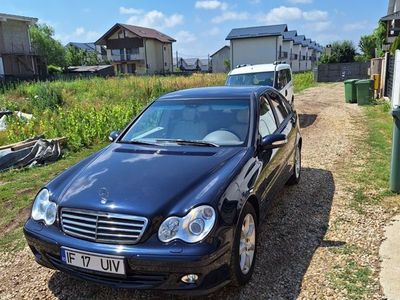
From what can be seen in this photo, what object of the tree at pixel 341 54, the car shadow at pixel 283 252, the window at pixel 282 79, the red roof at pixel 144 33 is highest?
the red roof at pixel 144 33

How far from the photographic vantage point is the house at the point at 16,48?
124 feet

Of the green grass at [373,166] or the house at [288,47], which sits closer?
the green grass at [373,166]

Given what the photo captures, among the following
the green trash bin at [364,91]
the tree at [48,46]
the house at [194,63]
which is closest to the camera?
the green trash bin at [364,91]

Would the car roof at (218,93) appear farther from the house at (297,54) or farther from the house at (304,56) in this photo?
the house at (304,56)

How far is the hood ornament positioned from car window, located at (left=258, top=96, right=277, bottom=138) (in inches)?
68.1

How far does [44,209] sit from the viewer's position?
2992 millimetres

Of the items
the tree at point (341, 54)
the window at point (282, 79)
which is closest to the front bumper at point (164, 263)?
the window at point (282, 79)

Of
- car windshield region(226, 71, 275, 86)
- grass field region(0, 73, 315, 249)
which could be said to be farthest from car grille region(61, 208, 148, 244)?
car windshield region(226, 71, 275, 86)

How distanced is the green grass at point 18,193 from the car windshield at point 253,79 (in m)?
4.52

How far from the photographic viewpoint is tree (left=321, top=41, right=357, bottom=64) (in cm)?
3662

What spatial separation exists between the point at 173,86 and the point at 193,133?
610 inches

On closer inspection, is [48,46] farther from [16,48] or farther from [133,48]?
[16,48]

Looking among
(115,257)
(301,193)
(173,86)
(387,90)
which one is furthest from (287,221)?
(173,86)

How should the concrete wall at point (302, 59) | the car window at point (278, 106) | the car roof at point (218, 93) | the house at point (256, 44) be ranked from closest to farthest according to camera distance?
the car roof at point (218, 93)
the car window at point (278, 106)
the house at point (256, 44)
the concrete wall at point (302, 59)
